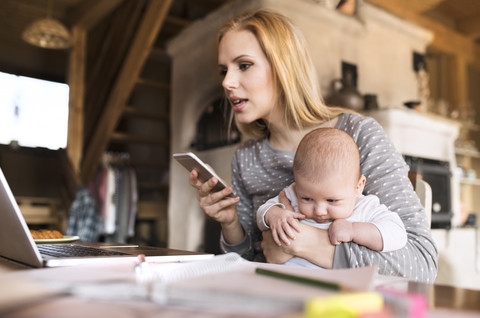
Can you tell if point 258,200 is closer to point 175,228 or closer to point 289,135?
point 289,135

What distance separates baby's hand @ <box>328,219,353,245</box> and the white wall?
3.02 meters

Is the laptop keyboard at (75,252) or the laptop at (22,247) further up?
the laptop at (22,247)

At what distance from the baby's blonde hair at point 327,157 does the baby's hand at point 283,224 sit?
0.11m

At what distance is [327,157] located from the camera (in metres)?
1.13

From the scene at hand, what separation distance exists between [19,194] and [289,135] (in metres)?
6.81

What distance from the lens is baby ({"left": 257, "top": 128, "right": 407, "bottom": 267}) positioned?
1.05 meters

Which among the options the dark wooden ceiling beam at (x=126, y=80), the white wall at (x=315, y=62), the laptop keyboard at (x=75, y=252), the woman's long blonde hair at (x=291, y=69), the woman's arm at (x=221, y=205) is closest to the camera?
the laptop keyboard at (x=75, y=252)

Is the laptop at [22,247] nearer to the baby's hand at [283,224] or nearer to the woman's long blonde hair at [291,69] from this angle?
the baby's hand at [283,224]

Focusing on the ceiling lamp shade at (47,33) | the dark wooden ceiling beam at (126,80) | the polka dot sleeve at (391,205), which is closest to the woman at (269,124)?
the polka dot sleeve at (391,205)

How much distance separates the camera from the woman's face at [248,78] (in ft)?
5.14

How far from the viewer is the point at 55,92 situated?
7.59 metres

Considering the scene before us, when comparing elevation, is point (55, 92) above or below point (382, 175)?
above

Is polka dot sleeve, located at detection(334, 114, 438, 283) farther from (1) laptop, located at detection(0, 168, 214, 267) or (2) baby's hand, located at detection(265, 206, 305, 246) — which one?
(1) laptop, located at detection(0, 168, 214, 267)

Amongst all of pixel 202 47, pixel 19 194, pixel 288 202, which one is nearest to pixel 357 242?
→ pixel 288 202
